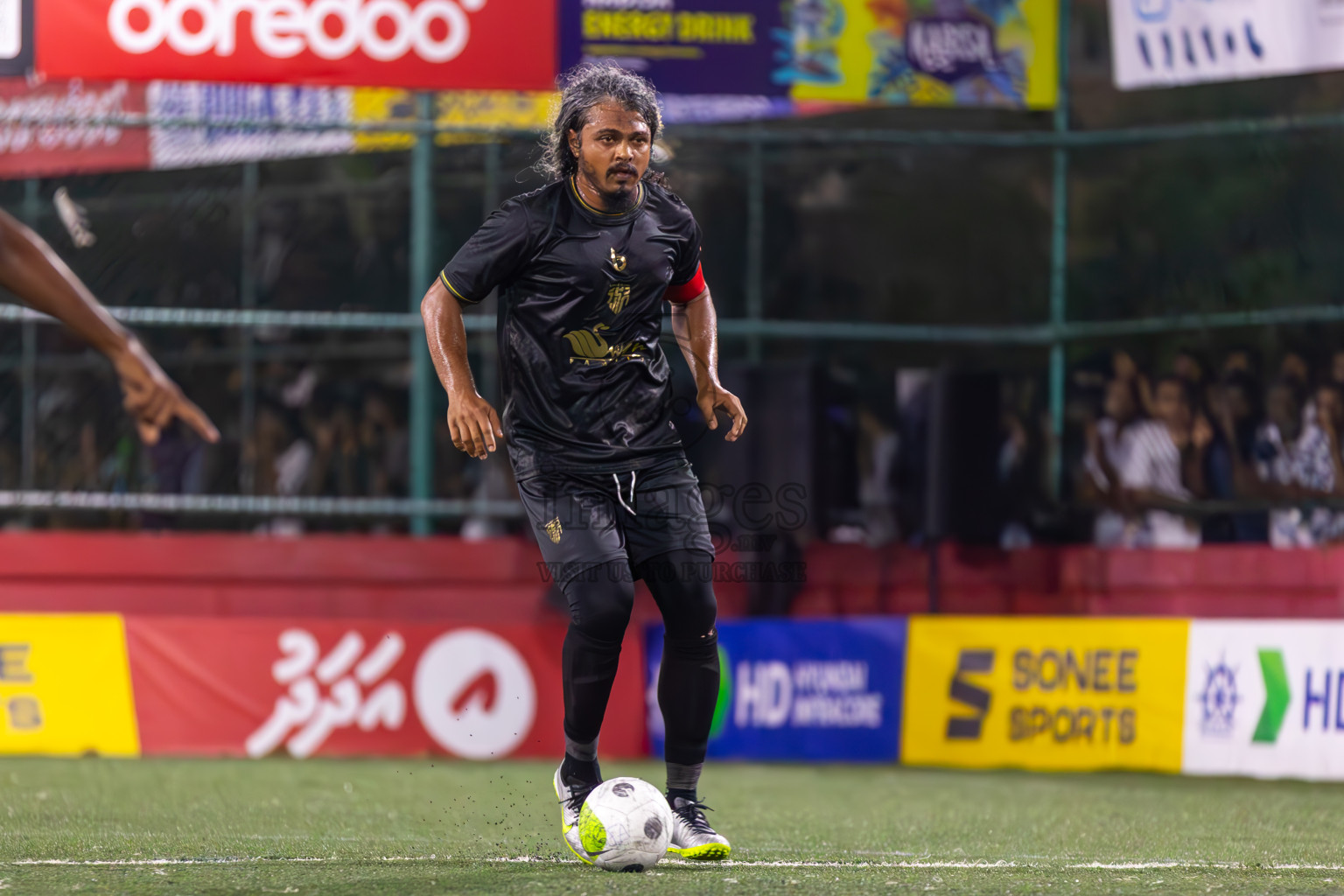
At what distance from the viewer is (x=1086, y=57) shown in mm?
11883

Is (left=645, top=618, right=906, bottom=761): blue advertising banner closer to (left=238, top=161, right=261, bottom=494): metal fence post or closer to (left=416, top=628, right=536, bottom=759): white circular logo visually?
(left=416, top=628, right=536, bottom=759): white circular logo

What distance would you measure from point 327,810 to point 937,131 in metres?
6.94

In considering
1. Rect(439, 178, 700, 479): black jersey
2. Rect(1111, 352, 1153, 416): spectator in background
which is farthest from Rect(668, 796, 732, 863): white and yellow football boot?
Rect(1111, 352, 1153, 416): spectator in background

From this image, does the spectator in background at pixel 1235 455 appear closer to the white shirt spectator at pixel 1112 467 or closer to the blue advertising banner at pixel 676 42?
the white shirt spectator at pixel 1112 467

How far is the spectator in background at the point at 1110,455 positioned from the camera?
1111cm

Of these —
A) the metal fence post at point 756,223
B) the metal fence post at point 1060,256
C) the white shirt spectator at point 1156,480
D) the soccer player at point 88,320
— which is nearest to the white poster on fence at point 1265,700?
the white shirt spectator at point 1156,480

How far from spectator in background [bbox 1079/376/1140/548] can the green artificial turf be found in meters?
2.01

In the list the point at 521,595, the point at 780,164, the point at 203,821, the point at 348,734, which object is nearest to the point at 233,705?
the point at 348,734

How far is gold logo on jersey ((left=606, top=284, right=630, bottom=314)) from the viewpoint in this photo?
524 centimetres

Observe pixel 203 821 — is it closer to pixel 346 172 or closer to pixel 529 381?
pixel 529 381

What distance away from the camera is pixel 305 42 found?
1062cm

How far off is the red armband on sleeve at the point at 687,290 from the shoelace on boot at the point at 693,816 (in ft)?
5.08

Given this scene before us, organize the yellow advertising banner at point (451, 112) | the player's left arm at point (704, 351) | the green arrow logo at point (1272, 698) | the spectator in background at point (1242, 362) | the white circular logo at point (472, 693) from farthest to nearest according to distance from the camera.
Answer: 1. the yellow advertising banner at point (451, 112)
2. the spectator in background at point (1242, 362)
3. the white circular logo at point (472, 693)
4. the green arrow logo at point (1272, 698)
5. the player's left arm at point (704, 351)

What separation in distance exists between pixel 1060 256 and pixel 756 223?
206 centimetres
